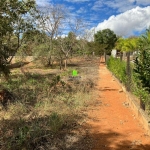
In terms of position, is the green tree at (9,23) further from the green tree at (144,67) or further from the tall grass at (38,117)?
the green tree at (144,67)

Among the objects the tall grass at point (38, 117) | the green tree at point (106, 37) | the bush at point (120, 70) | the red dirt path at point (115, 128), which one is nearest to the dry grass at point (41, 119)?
the tall grass at point (38, 117)

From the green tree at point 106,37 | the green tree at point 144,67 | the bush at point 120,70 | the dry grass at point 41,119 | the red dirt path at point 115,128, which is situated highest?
the green tree at point 106,37

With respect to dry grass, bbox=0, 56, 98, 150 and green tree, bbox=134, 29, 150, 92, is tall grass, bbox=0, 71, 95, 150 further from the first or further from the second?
green tree, bbox=134, 29, 150, 92

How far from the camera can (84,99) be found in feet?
32.7

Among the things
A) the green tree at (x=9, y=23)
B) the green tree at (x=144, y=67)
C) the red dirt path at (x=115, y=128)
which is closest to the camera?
the green tree at (x=144, y=67)

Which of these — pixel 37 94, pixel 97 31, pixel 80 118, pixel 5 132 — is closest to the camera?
pixel 5 132

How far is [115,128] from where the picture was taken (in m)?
6.73

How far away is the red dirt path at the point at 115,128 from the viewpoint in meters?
5.62

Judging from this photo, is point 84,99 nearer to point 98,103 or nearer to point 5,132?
point 98,103

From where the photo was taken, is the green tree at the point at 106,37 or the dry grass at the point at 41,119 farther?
the green tree at the point at 106,37

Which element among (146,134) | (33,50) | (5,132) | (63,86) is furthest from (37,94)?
(33,50)

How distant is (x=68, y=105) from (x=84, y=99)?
1229mm

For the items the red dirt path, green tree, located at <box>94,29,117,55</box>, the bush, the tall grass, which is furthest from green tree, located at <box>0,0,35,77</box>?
green tree, located at <box>94,29,117,55</box>

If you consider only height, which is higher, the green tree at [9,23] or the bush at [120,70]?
the green tree at [9,23]
